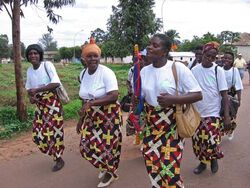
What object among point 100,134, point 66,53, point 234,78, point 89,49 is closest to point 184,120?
point 100,134

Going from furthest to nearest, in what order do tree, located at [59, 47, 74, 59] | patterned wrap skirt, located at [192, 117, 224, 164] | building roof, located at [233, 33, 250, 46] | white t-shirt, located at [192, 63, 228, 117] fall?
building roof, located at [233, 33, 250, 46] < tree, located at [59, 47, 74, 59] < patterned wrap skirt, located at [192, 117, 224, 164] < white t-shirt, located at [192, 63, 228, 117]

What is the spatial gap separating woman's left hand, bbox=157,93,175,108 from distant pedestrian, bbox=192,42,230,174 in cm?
154

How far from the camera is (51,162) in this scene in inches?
239

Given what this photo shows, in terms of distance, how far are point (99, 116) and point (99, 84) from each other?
1.25 feet

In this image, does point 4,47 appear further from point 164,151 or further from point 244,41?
point 164,151

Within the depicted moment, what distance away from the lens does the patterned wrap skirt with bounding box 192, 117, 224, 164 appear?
509 cm

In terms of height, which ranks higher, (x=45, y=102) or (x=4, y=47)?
(x=4, y=47)

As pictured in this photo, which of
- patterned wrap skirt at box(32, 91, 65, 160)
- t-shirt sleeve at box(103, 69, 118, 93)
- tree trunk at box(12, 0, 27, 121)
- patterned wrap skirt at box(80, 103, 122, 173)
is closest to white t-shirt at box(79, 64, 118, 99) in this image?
t-shirt sleeve at box(103, 69, 118, 93)

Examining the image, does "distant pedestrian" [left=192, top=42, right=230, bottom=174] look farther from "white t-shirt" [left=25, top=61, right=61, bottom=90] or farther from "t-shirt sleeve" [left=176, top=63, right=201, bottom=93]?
"white t-shirt" [left=25, top=61, right=61, bottom=90]

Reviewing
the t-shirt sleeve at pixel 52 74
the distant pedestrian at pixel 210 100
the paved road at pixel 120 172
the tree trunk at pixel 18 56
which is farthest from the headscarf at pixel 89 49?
the tree trunk at pixel 18 56

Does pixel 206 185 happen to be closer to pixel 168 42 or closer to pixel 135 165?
pixel 135 165

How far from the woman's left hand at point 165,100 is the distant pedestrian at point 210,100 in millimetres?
1535

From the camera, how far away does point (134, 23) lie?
128 ft

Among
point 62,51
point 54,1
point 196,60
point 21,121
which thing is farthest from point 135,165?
point 62,51
